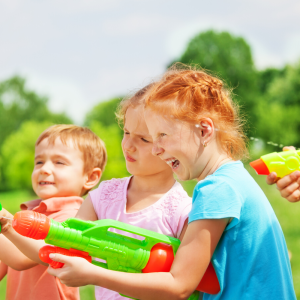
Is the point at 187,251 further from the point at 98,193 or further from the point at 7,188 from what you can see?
the point at 7,188

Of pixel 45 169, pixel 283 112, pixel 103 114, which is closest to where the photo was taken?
pixel 45 169

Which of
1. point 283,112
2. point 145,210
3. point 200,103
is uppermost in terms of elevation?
point 200,103

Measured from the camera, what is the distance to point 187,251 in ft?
6.09

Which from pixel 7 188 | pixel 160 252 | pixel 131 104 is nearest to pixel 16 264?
pixel 160 252

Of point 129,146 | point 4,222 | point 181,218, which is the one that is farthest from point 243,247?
point 4,222

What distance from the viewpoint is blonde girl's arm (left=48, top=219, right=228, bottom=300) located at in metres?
1.81

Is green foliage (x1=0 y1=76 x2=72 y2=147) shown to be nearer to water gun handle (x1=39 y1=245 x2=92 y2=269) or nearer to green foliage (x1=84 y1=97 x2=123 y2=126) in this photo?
green foliage (x1=84 y1=97 x2=123 y2=126)

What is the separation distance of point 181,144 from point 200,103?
247mm

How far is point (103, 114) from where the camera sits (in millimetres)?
50625

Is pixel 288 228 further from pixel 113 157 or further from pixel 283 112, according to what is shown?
pixel 113 157

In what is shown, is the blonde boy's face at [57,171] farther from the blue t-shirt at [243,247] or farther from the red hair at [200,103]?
the blue t-shirt at [243,247]

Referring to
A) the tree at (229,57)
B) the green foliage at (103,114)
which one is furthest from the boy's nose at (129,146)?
the green foliage at (103,114)

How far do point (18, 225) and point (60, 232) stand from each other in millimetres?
193

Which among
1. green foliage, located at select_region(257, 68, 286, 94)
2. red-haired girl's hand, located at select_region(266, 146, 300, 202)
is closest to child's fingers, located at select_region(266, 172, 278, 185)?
red-haired girl's hand, located at select_region(266, 146, 300, 202)
